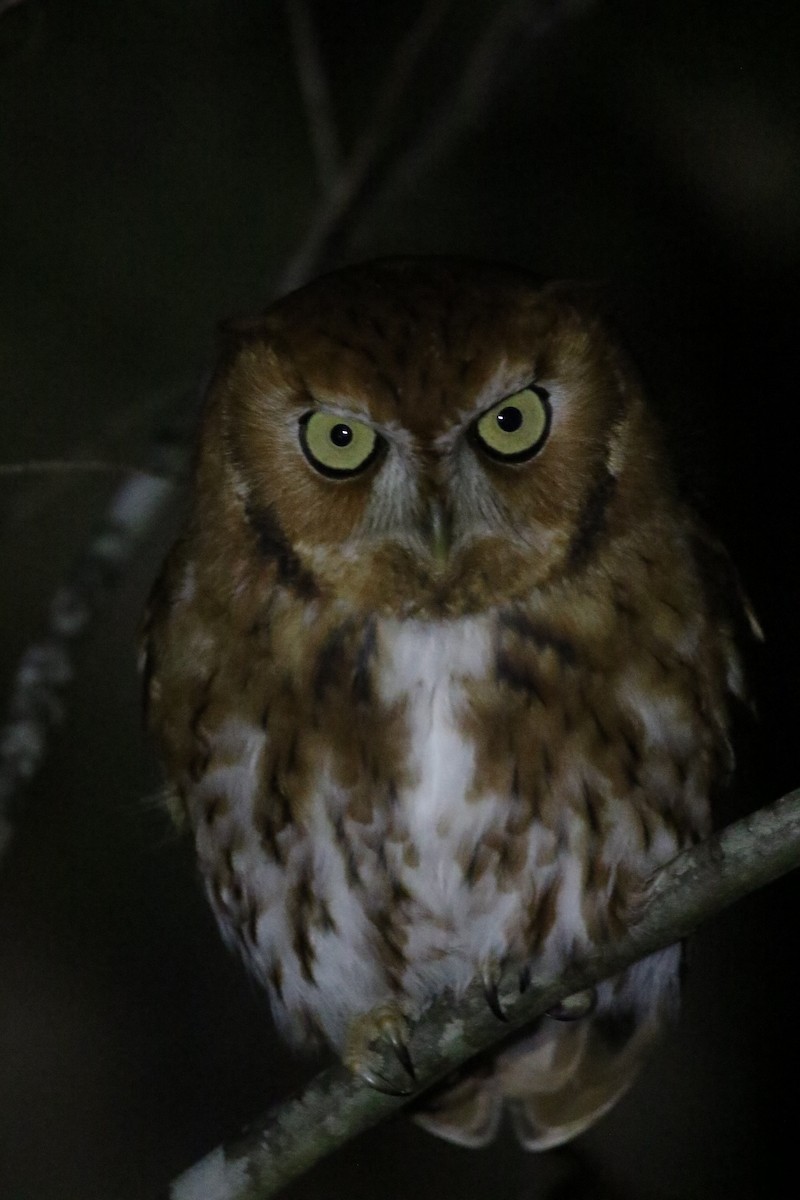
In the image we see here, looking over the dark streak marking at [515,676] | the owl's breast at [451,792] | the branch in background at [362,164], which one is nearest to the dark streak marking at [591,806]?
the owl's breast at [451,792]

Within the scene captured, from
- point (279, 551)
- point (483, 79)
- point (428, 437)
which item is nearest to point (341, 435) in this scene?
point (428, 437)

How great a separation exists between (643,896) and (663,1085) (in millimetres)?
788

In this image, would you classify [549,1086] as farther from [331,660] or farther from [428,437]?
[428,437]

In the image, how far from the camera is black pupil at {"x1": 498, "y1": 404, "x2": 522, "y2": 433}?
65.9 inches

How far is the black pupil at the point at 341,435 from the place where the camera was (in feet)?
5.48

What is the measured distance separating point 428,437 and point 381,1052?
0.73 m

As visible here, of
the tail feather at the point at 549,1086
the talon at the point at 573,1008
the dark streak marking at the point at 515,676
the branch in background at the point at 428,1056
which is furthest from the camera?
the tail feather at the point at 549,1086

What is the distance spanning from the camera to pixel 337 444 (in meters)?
1.68

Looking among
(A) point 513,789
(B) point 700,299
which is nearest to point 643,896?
(A) point 513,789

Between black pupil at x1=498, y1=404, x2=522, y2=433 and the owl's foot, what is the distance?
0.72 metres

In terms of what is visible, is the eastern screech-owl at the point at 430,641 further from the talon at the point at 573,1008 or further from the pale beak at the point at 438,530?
the talon at the point at 573,1008

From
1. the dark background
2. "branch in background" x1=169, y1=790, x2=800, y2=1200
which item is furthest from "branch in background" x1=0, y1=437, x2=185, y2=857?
"branch in background" x1=169, y1=790, x2=800, y2=1200

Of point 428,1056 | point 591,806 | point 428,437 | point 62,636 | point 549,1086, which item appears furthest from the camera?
point 549,1086

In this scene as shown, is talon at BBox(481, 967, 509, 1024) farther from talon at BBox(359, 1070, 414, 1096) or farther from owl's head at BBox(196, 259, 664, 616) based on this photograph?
owl's head at BBox(196, 259, 664, 616)
